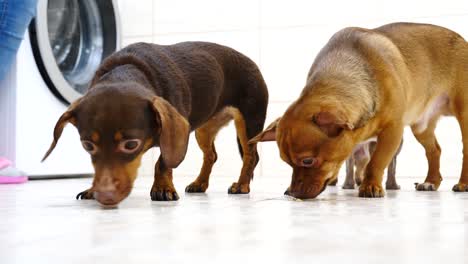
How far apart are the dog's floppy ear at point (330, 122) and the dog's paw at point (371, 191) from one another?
1.10ft

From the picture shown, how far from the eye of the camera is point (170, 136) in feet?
6.02

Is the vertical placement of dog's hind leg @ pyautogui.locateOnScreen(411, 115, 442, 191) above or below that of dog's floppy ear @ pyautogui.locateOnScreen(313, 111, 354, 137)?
below

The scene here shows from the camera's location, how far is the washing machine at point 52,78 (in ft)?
12.1

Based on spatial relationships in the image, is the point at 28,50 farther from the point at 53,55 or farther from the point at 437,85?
the point at 437,85

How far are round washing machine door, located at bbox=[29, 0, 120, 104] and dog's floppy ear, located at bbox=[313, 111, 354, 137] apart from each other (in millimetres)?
2216

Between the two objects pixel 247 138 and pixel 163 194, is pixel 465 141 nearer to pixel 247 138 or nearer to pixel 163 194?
pixel 247 138

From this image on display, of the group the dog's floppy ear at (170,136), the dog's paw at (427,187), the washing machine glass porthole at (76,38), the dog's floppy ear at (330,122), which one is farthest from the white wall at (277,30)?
the dog's floppy ear at (170,136)

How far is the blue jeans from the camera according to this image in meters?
3.17

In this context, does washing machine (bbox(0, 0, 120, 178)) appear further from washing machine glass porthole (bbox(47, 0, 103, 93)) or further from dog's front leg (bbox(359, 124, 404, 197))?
dog's front leg (bbox(359, 124, 404, 197))

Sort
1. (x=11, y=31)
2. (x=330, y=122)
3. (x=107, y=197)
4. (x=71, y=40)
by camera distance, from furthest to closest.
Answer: (x=71, y=40)
(x=11, y=31)
(x=330, y=122)
(x=107, y=197)

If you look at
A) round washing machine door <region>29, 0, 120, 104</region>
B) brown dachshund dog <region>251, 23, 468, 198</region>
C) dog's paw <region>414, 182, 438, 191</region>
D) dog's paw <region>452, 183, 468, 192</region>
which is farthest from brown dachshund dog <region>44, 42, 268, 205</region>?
round washing machine door <region>29, 0, 120, 104</region>

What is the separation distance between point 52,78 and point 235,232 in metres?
2.82

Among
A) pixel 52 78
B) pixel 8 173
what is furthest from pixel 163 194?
pixel 52 78

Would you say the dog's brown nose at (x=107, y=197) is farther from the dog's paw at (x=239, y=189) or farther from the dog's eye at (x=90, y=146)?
the dog's paw at (x=239, y=189)
